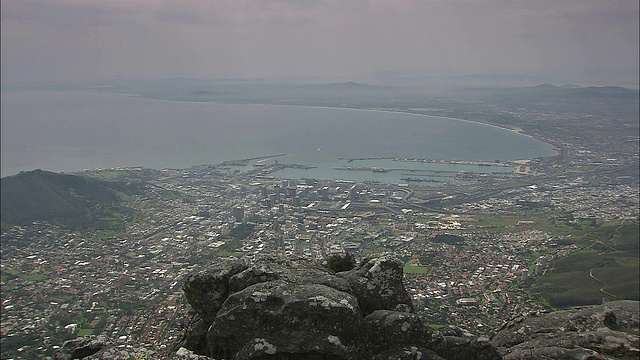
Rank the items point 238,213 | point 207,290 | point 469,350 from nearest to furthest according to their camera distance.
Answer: point 469,350 < point 207,290 < point 238,213

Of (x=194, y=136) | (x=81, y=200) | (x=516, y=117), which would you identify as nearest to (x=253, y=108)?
(x=194, y=136)

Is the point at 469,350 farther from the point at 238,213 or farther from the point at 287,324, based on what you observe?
the point at 238,213

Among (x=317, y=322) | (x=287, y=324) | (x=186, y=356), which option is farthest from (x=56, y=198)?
(x=317, y=322)

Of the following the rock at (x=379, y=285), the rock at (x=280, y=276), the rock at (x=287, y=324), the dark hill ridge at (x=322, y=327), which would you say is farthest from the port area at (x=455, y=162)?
the rock at (x=287, y=324)

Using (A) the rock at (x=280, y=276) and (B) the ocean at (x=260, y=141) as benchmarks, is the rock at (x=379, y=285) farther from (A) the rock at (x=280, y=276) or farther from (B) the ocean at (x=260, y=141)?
(B) the ocean at (x=260, y=141)

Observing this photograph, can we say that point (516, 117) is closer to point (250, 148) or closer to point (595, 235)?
point (250, 148)

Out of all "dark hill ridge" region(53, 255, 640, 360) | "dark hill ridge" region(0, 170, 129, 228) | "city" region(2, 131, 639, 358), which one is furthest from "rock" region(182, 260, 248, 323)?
"dark hill ridge" region(0, 170, 129, 228)
